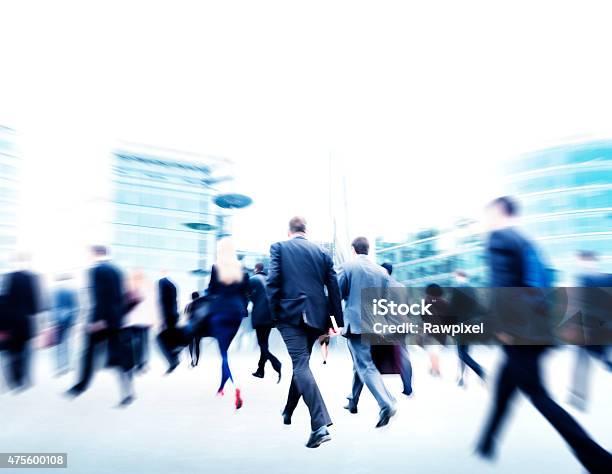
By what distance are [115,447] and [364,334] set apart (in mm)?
2370

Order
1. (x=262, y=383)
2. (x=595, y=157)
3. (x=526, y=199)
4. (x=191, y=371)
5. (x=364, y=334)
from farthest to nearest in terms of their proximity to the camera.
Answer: (x=526, y=199) → (x=595, y=157) → (x=191, y=371) → (x=262, y=383) → (x=364, y=334)

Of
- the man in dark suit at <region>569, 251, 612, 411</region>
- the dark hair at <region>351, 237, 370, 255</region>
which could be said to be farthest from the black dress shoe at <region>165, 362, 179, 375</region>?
the man in dark suit at <region>569, 251, 612, 411</region>

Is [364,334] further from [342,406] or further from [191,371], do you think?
[191,371]

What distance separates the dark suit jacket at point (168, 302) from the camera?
754cm

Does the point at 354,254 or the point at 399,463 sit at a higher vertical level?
the point at 354,254

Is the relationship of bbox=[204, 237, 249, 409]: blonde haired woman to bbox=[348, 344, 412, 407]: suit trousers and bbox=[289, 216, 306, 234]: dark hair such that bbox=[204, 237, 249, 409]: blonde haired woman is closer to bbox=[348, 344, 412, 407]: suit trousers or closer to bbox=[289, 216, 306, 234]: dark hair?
bbox=[348, 344, 412, 407]: suit trousers

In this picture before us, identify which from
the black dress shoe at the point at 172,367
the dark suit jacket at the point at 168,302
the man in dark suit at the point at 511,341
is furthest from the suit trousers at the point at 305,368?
the black dress shoe at the point at 172,367

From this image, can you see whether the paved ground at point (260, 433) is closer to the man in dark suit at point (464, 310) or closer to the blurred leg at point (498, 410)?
the blurred leg at point (498, 410)

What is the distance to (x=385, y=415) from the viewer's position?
464 centimetres

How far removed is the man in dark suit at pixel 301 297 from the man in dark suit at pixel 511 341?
1306 mm

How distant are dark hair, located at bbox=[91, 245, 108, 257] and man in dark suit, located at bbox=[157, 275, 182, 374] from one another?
6.97ft

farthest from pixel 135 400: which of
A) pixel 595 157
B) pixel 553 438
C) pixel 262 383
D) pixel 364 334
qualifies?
pixel 595 157

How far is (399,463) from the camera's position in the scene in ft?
11.8

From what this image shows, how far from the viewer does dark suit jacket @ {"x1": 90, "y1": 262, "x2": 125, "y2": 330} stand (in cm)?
Result: 537
